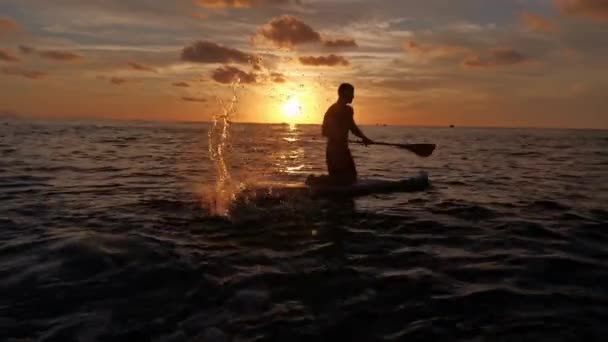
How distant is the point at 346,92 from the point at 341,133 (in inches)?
44.7

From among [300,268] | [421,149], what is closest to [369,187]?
[421,149]

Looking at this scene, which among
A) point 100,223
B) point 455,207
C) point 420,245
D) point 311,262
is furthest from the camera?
point 455,207

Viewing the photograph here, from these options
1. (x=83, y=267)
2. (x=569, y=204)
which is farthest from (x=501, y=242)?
(x=83, y=267)

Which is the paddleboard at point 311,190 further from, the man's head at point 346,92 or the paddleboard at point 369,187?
the man's head at point 346,92

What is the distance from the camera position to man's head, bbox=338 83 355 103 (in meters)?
12.0

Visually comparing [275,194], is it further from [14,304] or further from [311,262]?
[14,304]

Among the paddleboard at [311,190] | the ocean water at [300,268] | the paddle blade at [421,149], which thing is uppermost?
the paddle blade at [421,149]

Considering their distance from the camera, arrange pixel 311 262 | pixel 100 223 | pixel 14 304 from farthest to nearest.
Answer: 1. pixel 100 223
2. pixel 311 262
3. pixel 14 304

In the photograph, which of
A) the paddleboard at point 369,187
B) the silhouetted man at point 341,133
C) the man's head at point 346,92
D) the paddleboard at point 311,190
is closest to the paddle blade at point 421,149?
the paddleboard at point 369,187

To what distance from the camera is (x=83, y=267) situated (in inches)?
264

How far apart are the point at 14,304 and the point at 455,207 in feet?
31.4

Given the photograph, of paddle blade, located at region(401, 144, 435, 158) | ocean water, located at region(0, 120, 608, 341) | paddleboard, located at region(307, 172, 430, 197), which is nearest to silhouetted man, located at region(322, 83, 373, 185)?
paddleboard, located at region(307, 172, 430, 197)

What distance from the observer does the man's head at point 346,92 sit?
12008mm

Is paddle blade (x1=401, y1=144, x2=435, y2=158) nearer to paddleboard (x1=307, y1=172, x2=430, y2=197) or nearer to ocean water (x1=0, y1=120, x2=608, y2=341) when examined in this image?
paddleboard (x1=307, y1=172, x2=430, y2=197)
